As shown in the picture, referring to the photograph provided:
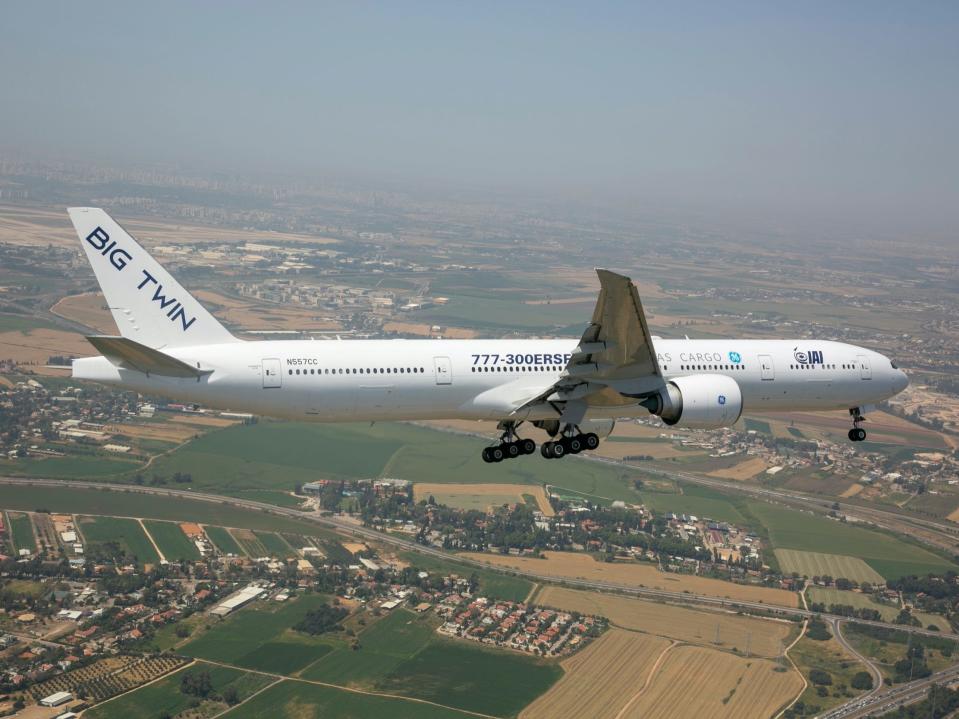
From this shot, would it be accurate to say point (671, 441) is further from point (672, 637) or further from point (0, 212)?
point (0, 212)

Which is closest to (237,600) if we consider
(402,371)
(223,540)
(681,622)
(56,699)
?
(223,540)

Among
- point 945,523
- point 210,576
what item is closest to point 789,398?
point 210,576

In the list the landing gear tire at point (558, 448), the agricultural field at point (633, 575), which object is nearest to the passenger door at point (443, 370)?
the landing gear tire at point (558, 448)

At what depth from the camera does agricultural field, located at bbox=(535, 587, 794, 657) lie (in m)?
57.4

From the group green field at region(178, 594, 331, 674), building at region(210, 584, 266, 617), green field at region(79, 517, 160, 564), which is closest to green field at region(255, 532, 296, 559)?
building at region(210, 584, 266, 617)

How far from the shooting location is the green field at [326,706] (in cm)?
4928

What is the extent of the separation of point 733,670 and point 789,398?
62.5 ft

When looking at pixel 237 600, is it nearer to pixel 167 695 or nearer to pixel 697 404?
pixel 167 695

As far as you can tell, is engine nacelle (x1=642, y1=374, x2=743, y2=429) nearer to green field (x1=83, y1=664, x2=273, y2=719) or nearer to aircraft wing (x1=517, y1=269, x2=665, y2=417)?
aircraft wing (x1=517, y1=269, x2=665, y2=417)

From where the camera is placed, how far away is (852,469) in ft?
→ 297

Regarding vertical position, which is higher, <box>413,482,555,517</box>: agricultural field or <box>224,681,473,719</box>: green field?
<box>413,482,555,517</box>: agricultural field

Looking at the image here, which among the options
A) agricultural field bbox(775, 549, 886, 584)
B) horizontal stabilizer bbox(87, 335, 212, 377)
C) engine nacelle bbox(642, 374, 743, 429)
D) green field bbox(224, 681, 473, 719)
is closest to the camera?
horizontal stabilizer bbox(87, 335, 212, 377)

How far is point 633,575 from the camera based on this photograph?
66500 millimetres

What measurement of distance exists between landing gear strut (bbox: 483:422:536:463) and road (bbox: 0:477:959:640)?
27085mm
